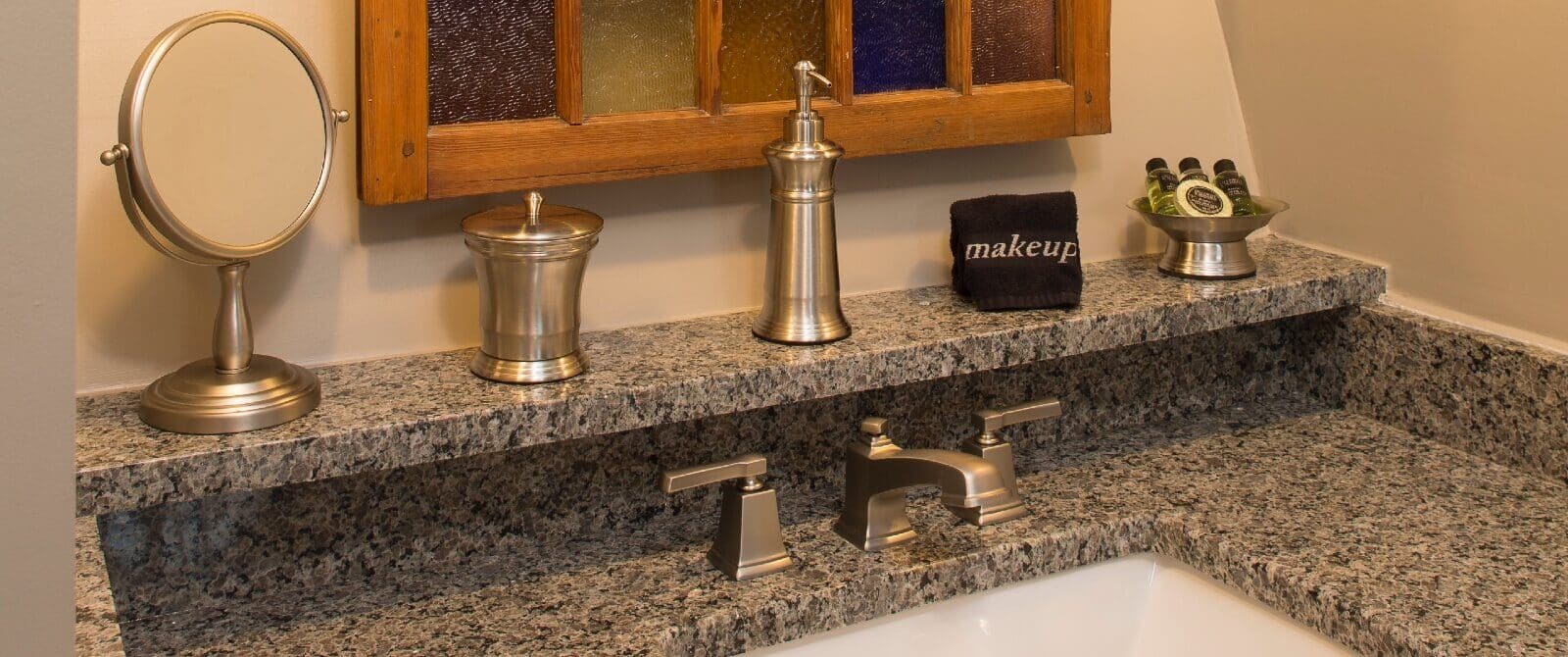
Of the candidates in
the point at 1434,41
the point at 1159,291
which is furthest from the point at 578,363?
the point at 1434,41

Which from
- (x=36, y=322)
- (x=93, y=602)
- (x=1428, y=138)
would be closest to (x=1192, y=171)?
(x=1428, y=138)

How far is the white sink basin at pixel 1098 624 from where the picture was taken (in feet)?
3.89

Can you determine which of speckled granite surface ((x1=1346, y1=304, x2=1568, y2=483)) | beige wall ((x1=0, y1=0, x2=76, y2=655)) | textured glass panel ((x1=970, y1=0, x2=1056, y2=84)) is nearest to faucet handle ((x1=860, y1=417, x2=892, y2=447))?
textured glass panel ((x1=970, y1=0, x2=1056, y2=84))

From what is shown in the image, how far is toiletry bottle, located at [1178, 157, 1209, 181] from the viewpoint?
143cm

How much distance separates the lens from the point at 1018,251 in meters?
1.30

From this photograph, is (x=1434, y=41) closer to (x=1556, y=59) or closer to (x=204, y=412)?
(x=1556, y=59)

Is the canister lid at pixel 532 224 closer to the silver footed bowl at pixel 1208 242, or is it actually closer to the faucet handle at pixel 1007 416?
the faucet handle at pixel 1007 416

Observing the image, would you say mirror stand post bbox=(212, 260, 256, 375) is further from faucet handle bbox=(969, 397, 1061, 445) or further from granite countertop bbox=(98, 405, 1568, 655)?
faucet handle bbox=(969, 397, 1061, 445)

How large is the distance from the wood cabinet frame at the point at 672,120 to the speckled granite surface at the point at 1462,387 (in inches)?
15.3

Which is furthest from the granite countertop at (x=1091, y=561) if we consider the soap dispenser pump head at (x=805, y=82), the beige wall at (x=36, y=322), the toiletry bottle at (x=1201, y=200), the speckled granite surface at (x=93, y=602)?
the beige wall at (x=36, y=322)

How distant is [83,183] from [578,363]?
0.38 metres

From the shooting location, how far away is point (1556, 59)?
3.97 feet

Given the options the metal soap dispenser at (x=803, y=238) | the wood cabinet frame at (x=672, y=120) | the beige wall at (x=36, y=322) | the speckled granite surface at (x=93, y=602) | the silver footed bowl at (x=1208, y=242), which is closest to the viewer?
the beige wall at (x=36, y=322)

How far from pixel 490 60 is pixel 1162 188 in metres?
0.71
